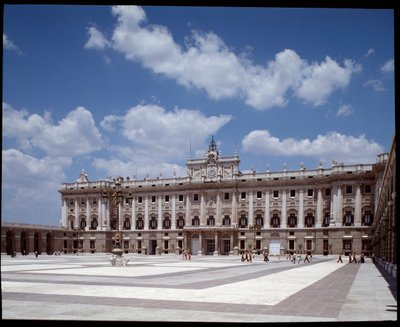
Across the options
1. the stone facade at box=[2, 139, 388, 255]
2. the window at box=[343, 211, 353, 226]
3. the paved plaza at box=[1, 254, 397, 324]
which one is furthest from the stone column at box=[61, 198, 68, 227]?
the paved plaza at box=[1, 254, 397, 324]

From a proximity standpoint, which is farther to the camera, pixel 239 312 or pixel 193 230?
pixel 193 230

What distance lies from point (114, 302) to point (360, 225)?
5745 centimetres

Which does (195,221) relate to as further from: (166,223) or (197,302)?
(197,302)

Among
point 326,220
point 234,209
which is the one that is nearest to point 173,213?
point 234,209

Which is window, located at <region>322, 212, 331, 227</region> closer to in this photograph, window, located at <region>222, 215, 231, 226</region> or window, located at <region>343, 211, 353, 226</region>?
window, located at <region>343, 211, 353, 226</region>

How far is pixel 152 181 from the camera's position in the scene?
82938 mm

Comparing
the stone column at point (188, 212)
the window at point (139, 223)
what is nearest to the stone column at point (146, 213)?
the window at point (139, 223)

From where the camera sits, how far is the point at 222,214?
76.3 m

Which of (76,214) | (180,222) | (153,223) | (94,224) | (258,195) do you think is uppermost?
(258,195)

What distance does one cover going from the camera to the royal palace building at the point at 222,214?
A: 216 ft

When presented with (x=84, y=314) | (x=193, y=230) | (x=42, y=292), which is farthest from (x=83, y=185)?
(x=84, y=314)

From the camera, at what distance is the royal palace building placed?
65.9 meters

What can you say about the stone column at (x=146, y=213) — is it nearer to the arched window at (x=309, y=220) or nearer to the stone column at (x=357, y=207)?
the arched window at (x=309, y=220)

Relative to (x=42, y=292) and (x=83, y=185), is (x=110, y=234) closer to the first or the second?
(x=83, y=185)
